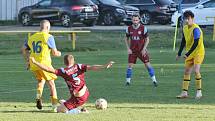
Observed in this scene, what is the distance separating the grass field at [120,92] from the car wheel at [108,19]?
34.0 ft

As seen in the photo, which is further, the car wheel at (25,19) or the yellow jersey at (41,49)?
the car wheel at (25,19)

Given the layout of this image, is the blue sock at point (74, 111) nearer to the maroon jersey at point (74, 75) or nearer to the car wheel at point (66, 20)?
the maroon jersey at point (74, 75)

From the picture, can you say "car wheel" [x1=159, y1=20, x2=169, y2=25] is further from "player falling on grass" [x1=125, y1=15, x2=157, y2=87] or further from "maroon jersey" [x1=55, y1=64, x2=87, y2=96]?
"maroon jersey" [x1=55, y1=64, x2=87, y2=96]

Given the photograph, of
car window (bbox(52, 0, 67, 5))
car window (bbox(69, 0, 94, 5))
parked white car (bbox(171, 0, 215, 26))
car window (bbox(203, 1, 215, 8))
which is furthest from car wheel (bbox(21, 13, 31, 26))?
car window (bbox(203, 1, 215, 8))

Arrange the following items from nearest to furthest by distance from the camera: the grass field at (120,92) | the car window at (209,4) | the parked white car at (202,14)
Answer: the grass field at (120,92) → the parked white car at (202,14) → the car window at (209,4)

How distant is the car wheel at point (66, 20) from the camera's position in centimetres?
4153

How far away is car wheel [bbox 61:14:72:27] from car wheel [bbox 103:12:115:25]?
291cm

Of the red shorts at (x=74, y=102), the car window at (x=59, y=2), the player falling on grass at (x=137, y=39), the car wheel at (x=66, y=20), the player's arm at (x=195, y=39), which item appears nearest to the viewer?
the red shorts at (x=74, y=102)

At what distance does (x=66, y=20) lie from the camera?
41.6 meters

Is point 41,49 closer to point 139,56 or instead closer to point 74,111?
point 74,111

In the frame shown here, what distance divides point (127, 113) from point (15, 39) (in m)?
23.8

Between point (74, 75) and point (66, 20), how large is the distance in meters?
28.3

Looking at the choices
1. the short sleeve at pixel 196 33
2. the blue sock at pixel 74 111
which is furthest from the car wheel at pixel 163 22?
the blue sock at pixel 74 111

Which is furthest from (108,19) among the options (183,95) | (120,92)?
(183,95)
